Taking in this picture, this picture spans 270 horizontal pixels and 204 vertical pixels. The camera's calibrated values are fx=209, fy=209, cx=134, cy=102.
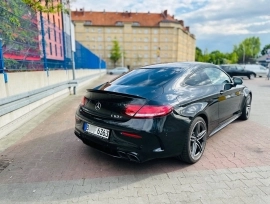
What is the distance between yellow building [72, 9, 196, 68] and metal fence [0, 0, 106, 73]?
68.3m

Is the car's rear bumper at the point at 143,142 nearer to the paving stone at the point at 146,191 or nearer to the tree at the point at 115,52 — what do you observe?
the paving stone at the point at 146,191

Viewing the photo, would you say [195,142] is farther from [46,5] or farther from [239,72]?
[239,72]

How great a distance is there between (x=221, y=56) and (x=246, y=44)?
1167 centimetres

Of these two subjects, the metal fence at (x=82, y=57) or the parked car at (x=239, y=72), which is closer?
the metal fence at (x=82, y=57)

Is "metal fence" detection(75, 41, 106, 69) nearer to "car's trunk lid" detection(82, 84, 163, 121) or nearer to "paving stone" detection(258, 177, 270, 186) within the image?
"car's trunk lid" detection(82, 84, 163, 121)

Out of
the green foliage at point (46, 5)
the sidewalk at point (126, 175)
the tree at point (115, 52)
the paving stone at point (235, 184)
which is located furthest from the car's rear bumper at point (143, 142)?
the tree at point (115, 52)

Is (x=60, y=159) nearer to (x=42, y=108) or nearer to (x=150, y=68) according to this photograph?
(x=150, y=68)

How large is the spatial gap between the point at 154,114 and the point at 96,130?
0.92m

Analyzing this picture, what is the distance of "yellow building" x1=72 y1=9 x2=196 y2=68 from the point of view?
74750 mm

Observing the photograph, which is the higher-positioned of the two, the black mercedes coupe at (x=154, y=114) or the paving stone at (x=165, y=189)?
the black mercedes coupe at (x=154, y=114)

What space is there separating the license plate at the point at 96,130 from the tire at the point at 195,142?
1.17m

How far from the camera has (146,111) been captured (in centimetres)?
274

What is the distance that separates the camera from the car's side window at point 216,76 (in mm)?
4126

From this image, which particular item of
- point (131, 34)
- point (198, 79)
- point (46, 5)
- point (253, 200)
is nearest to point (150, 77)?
point (198, 79)
